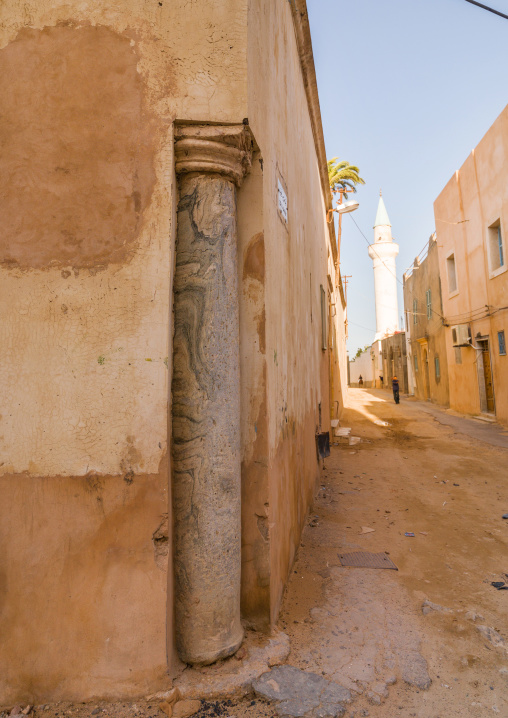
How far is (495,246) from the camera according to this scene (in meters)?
13.2

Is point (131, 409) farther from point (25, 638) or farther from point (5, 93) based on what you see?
point (5, 93)

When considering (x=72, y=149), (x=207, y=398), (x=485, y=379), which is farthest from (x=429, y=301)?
(x=72, y=149)

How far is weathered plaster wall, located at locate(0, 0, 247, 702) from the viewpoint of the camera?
228cm

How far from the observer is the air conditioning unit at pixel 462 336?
→ 15.0 m

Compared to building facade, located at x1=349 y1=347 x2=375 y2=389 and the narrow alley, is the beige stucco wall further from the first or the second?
building facade, located at x1=349 y1=347 x2=375 y2=389

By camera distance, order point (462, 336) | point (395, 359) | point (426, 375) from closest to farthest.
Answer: point (462, 336) → point (426, 375) → point (395, 359)

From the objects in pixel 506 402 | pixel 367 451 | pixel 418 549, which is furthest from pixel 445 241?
pixel 418 549

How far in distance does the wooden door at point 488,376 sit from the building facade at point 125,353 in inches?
539

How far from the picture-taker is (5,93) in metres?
2.57

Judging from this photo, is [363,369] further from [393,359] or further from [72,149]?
[72,149]

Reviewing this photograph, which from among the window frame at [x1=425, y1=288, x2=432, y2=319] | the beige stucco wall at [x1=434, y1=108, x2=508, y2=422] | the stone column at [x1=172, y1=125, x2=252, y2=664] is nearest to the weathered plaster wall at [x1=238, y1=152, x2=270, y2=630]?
the stone column at [x1=172, y1=125, x2=252, y2=664]

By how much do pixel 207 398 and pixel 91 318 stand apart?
0.76 meters

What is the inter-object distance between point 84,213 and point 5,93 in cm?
84

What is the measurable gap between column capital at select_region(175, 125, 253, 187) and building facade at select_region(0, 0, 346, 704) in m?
0.01
